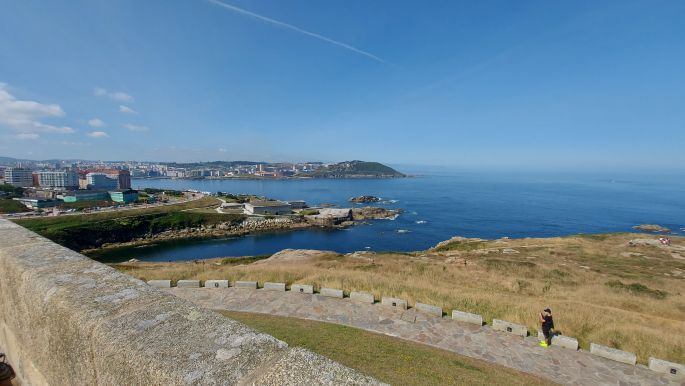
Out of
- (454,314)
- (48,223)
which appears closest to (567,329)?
(454,314)

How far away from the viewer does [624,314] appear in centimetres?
1263

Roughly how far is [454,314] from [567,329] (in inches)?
144

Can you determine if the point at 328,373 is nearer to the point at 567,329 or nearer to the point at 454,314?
the point at 454,314

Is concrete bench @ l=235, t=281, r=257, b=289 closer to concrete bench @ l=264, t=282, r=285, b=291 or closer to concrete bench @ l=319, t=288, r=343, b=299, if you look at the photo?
concrete bench @ l=264, t=282, r=285, b=291

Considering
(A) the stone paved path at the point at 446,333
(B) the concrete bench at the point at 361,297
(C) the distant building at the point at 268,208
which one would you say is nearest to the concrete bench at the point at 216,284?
(A) the stone paved path at the point at 446,333

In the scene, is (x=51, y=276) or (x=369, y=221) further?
(x=369, y=221)

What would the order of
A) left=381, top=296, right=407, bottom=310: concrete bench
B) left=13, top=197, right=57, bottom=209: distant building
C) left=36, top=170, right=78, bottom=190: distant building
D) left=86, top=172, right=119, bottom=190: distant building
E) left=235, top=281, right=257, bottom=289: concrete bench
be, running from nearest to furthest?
left=381, top=296, right=407, bottom=310: concrete bench < left=235, top=281, right=257, bottom=289: concrete bench < left=13, top=197, right=57, bottom=209: distant building < left=86, top=172, right=119, bottom=190: distant building < left=36, top=170, right=78, bottom=190: distant building

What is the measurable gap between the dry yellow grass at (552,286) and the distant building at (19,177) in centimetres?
15963

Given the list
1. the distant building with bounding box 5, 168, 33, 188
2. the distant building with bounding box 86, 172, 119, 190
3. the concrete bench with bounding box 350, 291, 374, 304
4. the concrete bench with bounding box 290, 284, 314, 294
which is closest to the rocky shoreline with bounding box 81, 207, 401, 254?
the concrete bench with bounding box 290, 284, 314, 294

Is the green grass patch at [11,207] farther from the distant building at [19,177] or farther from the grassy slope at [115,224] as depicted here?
the distant building at [19,177]

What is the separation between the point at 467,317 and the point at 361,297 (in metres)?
3.69

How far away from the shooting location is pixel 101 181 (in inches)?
4574

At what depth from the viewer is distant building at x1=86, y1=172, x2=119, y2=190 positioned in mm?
114000

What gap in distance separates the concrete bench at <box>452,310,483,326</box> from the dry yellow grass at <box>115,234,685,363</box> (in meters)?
0.67
